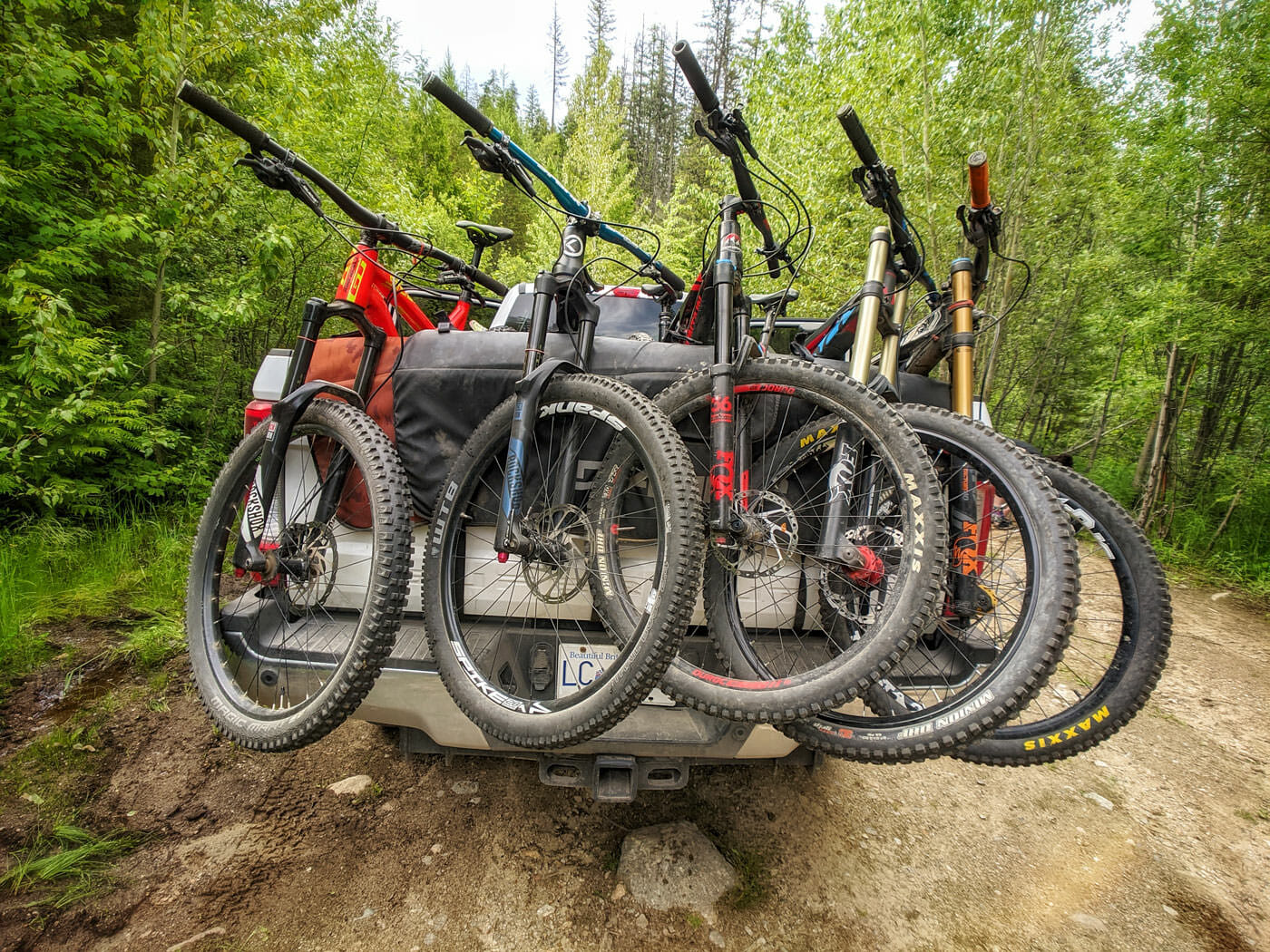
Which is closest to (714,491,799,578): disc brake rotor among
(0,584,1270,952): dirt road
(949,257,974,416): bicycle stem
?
(949,257,974,416): bicycle stem

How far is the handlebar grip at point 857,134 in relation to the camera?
2094 mm

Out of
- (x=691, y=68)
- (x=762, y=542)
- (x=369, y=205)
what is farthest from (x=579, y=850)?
(x=369, y=205)

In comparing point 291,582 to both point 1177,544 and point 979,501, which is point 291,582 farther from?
point 1177,544

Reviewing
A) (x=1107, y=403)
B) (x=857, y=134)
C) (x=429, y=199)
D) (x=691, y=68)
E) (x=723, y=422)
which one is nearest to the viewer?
(x=723, y=422)

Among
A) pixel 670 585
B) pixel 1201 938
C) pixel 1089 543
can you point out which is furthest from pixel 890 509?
pixel 1201 938

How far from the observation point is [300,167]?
230 centimetres

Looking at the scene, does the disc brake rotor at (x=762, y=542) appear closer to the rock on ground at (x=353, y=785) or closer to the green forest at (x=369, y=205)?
the rock on ground at (x=353, y=785)

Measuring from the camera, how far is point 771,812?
2.16 m

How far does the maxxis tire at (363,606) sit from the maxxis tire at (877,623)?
904 millimetres

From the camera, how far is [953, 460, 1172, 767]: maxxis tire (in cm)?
172

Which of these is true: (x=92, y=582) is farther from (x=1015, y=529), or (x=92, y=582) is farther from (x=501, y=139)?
(x=1015, y=529)

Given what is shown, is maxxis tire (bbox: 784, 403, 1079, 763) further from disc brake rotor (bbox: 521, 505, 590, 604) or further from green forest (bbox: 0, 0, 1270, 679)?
green forest (bbox: 0, 0, 1270, 679)

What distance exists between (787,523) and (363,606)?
1441 millimetres

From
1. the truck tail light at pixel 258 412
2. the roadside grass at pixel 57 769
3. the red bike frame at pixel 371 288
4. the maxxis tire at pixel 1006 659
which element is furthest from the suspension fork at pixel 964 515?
the roadside grass at pixel 57 769
